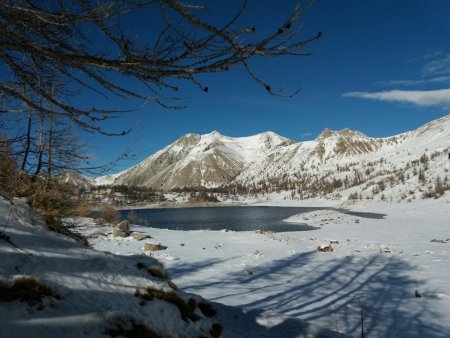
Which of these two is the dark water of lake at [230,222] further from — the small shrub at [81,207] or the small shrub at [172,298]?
the small shrub at [172,298]

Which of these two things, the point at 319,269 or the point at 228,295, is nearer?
the point at 228,295

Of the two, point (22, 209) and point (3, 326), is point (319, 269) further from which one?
point (3, 326)

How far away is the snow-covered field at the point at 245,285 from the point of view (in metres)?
3.69

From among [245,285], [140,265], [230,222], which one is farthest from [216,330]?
[230,222]

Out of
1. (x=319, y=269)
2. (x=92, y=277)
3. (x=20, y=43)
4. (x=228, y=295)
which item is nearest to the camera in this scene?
(x=20, y=43)

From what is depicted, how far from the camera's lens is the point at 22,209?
207 inches

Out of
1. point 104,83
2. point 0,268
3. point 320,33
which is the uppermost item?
point 320,33

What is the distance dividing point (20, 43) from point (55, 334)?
238 cm

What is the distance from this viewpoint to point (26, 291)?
334 cm

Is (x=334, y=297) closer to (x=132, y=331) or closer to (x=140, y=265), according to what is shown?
(x=140, y=265)

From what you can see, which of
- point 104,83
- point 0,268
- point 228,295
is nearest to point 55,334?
point 0,268

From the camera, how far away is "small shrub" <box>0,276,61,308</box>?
3213mm

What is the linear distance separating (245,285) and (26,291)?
29.5 feet

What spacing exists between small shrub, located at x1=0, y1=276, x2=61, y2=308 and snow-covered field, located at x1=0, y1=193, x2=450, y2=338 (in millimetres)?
103
